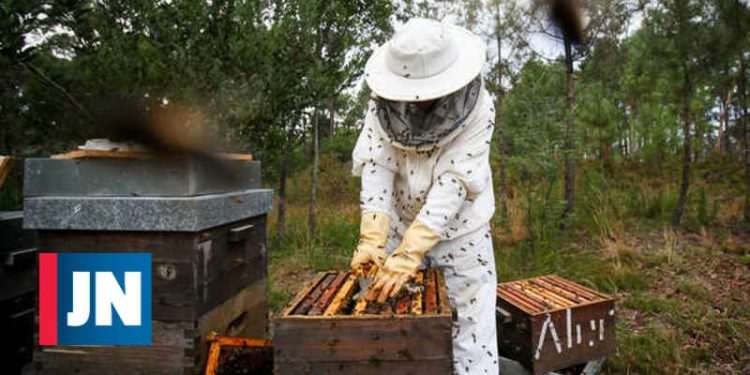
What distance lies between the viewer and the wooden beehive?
2504mm

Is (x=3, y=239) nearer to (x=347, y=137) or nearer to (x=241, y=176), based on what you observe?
(x=241, y=176)

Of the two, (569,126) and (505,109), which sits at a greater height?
(505,109)

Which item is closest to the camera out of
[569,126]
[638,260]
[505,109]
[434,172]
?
[434,172]

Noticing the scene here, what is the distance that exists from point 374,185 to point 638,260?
4291 mm

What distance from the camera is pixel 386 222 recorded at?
6.26 feet

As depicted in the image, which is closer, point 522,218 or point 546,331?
point 546,331

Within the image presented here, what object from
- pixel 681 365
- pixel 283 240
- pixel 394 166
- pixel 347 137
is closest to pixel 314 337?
pixel 394 166

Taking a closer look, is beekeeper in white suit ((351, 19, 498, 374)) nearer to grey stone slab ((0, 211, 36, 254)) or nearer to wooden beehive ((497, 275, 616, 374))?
wooden beehive ((497, 275, 616, 374))

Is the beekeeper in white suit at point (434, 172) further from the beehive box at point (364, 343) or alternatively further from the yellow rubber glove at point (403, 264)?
the beehive box at point (364, 343)

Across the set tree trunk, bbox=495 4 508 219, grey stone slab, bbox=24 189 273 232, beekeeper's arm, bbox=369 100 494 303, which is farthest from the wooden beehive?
tree trunk, bbox=495 4 508 219

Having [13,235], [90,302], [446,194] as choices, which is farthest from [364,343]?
[13,235]

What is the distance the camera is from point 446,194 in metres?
1.78

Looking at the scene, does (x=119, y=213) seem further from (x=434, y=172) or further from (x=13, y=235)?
(x=434, y=172)

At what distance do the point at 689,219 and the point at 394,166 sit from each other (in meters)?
6.24
